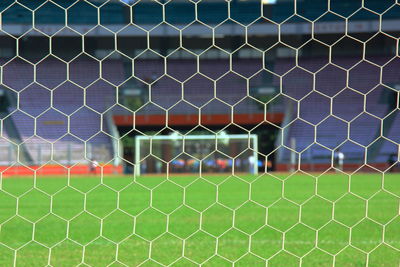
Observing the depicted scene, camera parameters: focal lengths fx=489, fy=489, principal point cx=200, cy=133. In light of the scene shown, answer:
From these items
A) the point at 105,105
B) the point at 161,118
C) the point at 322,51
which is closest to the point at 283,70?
the point at 322,51

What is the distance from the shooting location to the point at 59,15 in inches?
692

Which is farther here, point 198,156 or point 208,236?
point 198,156

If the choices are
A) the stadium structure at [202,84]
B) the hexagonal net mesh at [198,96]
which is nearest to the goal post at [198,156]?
the hexagonal net mesh at [198,96]

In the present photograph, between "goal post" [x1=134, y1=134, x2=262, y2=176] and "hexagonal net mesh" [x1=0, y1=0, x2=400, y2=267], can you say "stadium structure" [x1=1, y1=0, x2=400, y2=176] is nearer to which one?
"hexagonal net mesh" [x1=0, y1=0, x2=400, y2=267]

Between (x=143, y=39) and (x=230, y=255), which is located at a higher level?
(x=230, y=255)

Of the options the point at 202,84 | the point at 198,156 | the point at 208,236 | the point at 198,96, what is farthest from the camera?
the point at 202,84

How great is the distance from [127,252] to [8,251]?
0.57m

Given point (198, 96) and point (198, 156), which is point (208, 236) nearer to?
point (198, 156)

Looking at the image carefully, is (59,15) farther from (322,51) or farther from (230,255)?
(230,255)

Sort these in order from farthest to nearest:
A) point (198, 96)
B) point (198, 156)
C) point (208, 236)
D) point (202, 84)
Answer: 1. point (202, 84)
2. point (198, 96)
3. point (198, 156)
4. point (208, 236)

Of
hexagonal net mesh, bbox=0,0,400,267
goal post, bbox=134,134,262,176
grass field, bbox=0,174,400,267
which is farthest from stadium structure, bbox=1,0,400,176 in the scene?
grass field, bbox=0,174,400,267

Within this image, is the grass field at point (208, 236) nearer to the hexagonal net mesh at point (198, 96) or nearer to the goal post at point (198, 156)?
the hexagonal net mesh at point (198, 96)

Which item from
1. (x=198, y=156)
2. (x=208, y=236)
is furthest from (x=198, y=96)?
(x=208, y=236)

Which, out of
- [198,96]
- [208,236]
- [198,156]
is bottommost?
[198,156]
